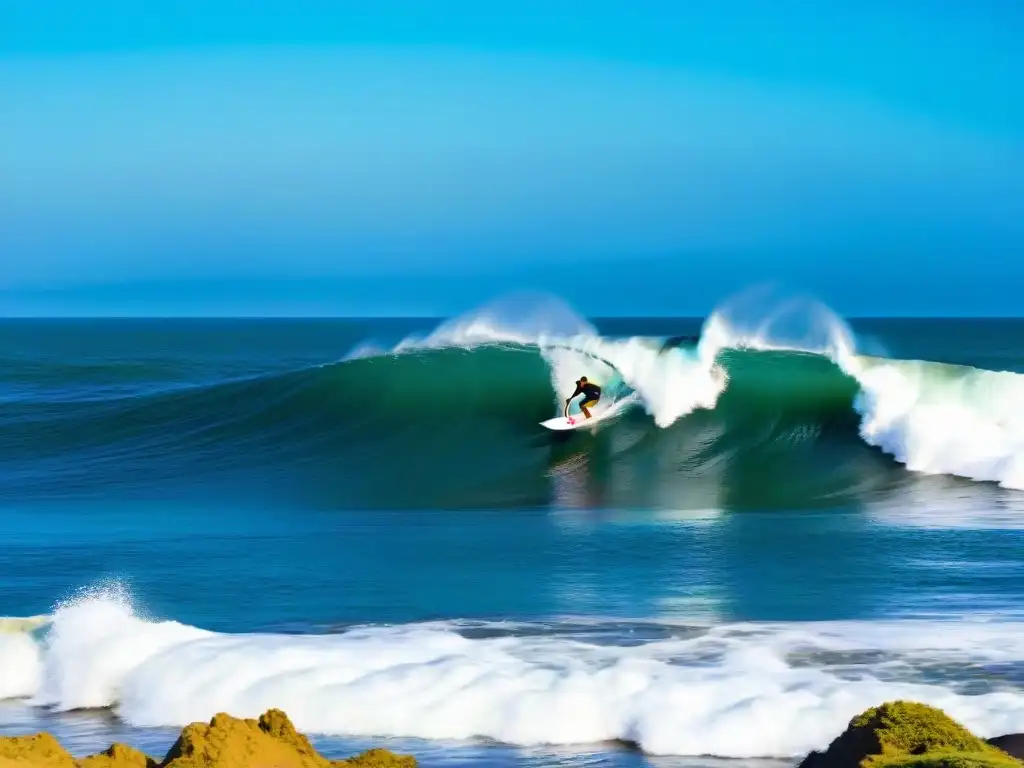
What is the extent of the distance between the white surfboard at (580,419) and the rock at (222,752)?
12.3 m

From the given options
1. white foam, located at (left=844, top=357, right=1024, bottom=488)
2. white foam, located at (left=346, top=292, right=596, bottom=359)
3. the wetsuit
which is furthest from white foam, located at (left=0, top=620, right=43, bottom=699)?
white foam, located at (left=346, top=292, right=596, bottom=359)

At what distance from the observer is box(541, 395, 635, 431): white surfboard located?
16797mm

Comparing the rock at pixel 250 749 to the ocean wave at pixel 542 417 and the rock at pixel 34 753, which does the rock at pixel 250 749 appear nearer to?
the rock at pixel 34 753

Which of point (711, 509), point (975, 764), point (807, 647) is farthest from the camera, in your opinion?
point (711, 509)

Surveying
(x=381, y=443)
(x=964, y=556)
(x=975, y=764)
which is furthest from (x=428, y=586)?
(x=381, y=443)

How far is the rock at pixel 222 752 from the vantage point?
4051 mm

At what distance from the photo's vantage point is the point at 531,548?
10.6 meters

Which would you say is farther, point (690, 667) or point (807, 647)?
point (807, 647)

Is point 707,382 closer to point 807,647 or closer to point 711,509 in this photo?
point 711,509

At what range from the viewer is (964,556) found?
984 cm

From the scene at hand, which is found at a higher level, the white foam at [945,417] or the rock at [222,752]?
the white foam at [945,417]

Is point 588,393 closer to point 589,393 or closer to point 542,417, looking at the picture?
point 589,393

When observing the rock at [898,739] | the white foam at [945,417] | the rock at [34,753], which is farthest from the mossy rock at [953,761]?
the white foam at [945,417]

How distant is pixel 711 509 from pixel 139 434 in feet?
29.6
